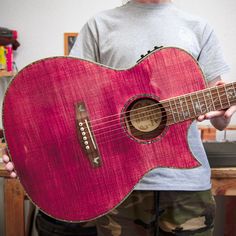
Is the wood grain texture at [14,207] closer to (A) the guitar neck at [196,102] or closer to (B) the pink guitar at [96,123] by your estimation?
(B) the pink guitar at [96,123]

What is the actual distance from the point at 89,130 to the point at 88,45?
32 centimetres

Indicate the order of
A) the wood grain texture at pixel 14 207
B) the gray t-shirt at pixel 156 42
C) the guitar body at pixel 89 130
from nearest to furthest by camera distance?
the guitar body at pixel 89 130, the gray t-shirt at pixel 156 42, the wood grain texture at pixel 14 207

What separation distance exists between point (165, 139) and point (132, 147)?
86 millimetres

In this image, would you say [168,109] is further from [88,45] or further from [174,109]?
[88,45]

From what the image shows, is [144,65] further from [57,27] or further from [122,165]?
[57,27]

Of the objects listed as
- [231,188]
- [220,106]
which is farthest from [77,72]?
[231,188]

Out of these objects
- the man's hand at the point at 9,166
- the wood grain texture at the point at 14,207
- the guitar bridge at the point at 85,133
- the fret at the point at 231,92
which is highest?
the fret at the point at 231,92

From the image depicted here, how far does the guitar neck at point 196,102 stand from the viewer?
2.38ft

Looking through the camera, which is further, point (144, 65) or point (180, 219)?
point (180, 219)

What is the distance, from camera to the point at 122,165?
2.44ft

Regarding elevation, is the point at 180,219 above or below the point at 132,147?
below

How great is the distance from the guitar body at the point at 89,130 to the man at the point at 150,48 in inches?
4.5

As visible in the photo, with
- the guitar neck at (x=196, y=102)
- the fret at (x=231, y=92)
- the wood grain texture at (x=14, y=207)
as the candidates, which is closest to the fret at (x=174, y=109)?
the guitar neck at (x=196, y=102)

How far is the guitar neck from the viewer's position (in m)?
0.73
